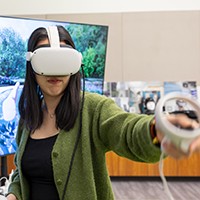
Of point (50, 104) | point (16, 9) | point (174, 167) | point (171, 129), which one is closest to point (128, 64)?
point (174, 167)

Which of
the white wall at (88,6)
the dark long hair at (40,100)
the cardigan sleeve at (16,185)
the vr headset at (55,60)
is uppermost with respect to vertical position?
the white wall at (88,6)

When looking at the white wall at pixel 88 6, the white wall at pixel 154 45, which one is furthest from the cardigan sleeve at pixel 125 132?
the white wall at pixel 88 6

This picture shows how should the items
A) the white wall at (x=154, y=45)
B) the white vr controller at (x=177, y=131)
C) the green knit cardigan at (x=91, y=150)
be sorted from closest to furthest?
1. the white vr controller at (x=177, y=131)
2. the green knit cardigan at (x=91, y=150)
3. the white wall at (x=154, y=45)

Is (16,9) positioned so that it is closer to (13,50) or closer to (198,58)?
(198,58)

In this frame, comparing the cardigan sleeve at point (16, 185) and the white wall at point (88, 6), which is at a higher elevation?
the white wall at point (88, 6)

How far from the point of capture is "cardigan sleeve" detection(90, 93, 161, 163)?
0.69 metres

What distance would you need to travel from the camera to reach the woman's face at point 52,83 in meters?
0.94

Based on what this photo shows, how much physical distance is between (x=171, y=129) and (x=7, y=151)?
1299 mm

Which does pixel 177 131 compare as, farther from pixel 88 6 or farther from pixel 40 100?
pixel 88 6

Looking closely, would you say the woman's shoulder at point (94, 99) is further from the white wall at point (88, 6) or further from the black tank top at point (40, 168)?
the white wall at point (88, 6)

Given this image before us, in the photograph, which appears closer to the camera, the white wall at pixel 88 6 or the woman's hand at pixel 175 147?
the woman's hand at pixel 175 147

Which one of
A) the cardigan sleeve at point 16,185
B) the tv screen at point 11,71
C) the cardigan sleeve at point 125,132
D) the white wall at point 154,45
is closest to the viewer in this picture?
the cardigan sleeve at point 125,132

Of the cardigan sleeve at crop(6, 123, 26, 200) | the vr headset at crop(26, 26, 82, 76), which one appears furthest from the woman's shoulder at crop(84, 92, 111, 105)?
the cardigan sleeve at crop(6, 123, 26, 200)

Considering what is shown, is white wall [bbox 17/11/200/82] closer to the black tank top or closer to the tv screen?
the tv screen
